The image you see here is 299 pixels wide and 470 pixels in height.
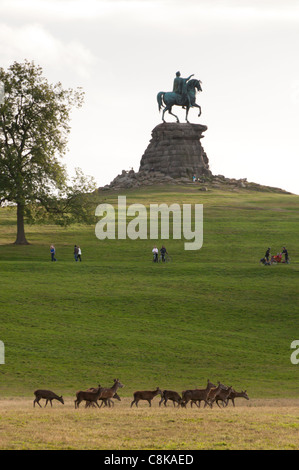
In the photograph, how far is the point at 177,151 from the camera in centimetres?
13025

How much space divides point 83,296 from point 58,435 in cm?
2934

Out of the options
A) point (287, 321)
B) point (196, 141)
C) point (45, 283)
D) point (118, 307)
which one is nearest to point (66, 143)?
point (45, 283)

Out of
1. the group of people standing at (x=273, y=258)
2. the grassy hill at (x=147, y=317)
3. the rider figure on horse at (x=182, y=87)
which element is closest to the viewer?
the grassy hill at (x=147, y=317)

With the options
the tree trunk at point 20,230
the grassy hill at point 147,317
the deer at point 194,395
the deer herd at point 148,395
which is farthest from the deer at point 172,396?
the tree trunk at point 20,230

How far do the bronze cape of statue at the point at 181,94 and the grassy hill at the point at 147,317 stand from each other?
6164 cm

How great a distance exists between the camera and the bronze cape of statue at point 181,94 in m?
132

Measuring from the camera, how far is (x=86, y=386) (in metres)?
33.1

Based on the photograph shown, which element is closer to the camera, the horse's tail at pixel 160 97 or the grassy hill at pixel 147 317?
the grassy hill at pixel 147 317

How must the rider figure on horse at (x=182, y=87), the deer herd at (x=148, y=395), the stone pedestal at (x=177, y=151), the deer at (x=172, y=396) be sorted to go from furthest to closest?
the rider figure on horse at (x=182, y=87), the stone pedestal at (x=177, y=151), the deer at (x=172, y=396), the deer herd at (x=148, y=395)

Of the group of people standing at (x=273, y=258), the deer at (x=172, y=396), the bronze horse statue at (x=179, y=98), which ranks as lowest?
the deer at (x=172, y=396)

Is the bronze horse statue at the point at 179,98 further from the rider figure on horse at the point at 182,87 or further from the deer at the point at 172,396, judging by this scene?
the deer at the point at 172,396

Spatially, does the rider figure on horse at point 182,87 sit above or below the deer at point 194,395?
above

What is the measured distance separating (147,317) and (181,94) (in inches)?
3661

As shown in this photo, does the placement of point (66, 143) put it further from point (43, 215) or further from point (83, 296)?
point (83, 296)
